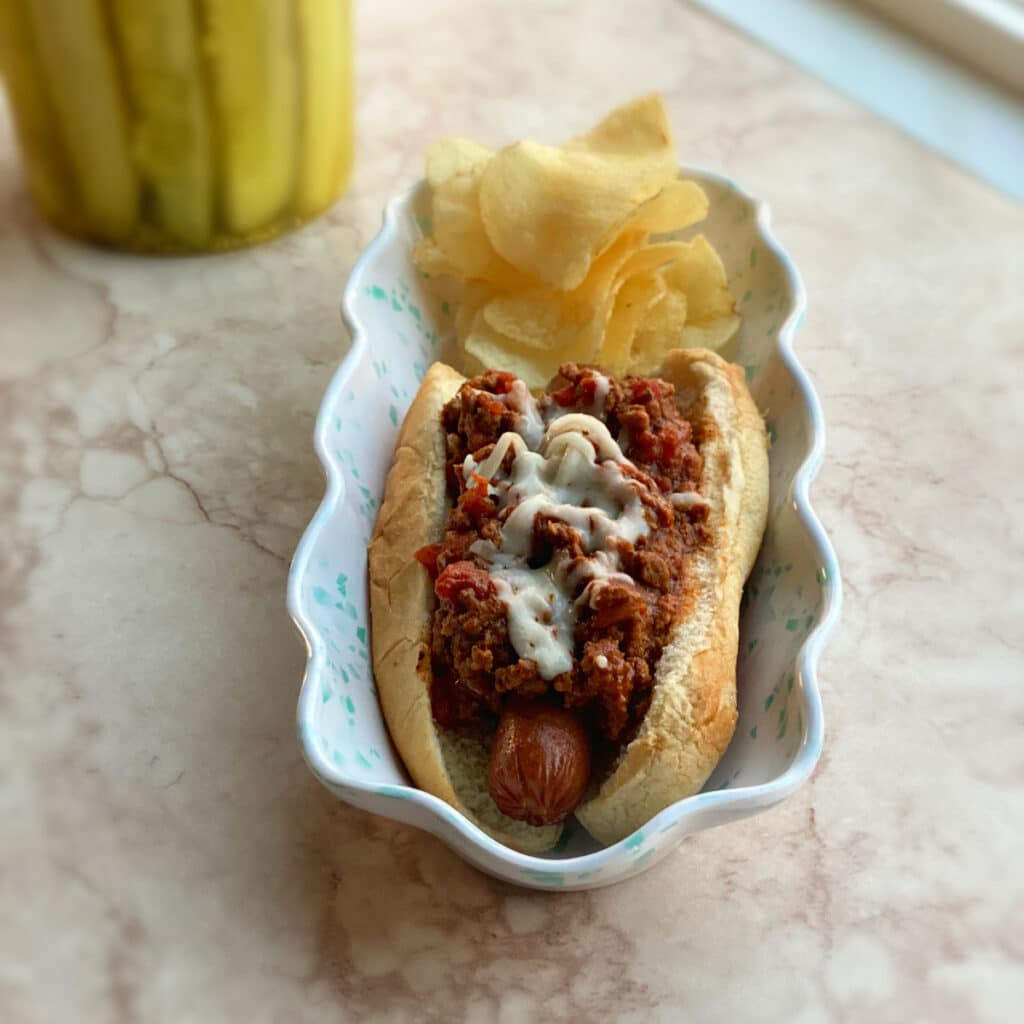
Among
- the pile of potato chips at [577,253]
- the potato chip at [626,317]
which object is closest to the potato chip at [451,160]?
the pile of potato chips at [577,253]

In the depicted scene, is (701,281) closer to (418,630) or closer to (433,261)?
(433,261)

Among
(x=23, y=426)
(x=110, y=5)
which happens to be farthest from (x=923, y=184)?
(x=23, y=426)

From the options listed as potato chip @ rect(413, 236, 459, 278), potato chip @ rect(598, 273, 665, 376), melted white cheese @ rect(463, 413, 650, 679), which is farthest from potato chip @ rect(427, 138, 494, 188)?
melted white cheese @ rect(463, 413, 650, 679)

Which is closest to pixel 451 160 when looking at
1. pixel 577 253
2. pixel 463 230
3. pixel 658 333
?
pixel 463 230

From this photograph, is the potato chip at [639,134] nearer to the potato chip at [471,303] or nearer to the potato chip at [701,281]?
the potato chip at [701,281]

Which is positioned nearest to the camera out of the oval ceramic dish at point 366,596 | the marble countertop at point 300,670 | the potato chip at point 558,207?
the oval ceramic dish at point 366,596
